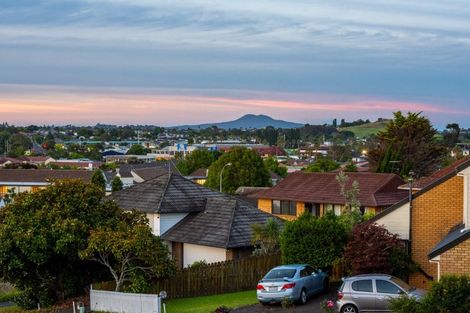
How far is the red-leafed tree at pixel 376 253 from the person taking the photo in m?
26.3

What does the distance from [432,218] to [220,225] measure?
13.0 meters

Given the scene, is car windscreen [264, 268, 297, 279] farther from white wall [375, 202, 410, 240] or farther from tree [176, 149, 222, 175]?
tree [176, 149, 222, 175]

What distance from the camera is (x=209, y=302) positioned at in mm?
28578

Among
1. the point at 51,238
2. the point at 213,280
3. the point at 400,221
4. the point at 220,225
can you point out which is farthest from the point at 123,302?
the point at 220,225

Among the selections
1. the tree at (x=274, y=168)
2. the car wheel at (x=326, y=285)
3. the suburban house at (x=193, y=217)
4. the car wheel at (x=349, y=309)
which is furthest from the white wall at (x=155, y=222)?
the tree at (x=274, y=168)

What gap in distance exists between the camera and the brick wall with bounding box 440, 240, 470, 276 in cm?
2008

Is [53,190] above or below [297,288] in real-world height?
above

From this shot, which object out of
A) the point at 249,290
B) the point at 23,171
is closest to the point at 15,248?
the point at 249,290

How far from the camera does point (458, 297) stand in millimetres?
17156

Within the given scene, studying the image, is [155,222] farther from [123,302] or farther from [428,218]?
[428,218]

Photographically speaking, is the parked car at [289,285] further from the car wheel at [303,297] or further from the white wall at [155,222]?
the white wall at [155,222]

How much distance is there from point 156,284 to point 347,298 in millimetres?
9798

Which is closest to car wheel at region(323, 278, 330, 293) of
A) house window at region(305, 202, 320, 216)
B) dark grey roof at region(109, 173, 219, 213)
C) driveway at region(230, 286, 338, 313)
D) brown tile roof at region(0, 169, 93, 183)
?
driveway at region(230, 286, 338, 313)

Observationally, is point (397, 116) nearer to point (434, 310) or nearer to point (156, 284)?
point (156, 284)
